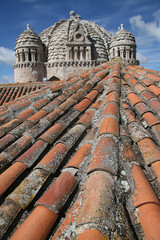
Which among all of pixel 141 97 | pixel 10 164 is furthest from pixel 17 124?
pixel 141 97

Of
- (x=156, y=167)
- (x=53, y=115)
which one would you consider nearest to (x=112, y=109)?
(x=53, y=115)

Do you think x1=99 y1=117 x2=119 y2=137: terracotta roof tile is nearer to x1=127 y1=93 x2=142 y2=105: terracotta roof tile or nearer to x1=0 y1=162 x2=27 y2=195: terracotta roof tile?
x1=127 y1=93 x2=142 y2=105: terracotta roof tile

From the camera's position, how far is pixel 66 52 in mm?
20562

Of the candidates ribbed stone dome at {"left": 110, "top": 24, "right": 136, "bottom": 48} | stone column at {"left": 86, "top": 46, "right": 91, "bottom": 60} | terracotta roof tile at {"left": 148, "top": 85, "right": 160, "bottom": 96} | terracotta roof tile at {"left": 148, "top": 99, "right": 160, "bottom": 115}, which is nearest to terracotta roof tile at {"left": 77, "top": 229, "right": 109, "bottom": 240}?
terracotta roof tile at {"left": 148, "top": 99, "right": 160, "bottom": 115}

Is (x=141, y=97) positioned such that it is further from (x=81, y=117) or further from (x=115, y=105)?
(x=81, y=117)

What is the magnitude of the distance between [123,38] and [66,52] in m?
6.87

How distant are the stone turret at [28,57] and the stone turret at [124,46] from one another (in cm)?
881

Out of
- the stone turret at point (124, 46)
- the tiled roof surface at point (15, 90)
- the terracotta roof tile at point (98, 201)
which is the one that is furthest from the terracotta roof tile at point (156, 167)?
the stone turret at point (124, 46)

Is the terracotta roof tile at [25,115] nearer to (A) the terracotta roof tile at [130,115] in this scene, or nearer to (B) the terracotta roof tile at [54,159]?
(B) the terracotta roof tile at [54,159]

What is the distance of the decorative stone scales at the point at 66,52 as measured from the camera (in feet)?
66.8

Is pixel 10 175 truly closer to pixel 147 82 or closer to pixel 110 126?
pixel 110 126

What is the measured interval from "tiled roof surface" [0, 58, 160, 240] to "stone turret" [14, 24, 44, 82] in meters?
18.7

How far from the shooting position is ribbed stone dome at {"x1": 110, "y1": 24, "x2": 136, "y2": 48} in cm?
2050

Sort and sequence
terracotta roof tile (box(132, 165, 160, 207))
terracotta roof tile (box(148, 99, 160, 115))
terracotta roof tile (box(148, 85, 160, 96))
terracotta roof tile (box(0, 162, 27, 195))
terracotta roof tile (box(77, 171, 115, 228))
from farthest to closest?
terracotta roof tile (box(148, 85, 160, 96))
terracotta roof tile (box(148, 99, 160, 115))
terracotta roof tile (box(0, 162, 27, 195))
terracotta roof tile (box(132, 165, 160, 207))
terracotta roof tile (box(77, 171, 115, 228))
